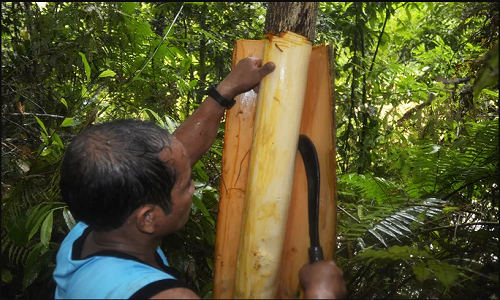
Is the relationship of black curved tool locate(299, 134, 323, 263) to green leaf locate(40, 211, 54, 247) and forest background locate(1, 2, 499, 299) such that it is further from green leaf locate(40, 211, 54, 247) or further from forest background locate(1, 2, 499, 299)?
green leaf locate(40, 211, 54, 247)

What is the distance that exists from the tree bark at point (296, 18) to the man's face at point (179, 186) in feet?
1.71

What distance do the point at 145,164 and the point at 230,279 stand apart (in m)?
0.54

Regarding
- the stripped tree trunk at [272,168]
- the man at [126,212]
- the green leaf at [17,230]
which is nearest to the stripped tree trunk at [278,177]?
the stripped tree trunk at [272,168]

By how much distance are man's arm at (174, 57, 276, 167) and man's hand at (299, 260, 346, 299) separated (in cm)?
67

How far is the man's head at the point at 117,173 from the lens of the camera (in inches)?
48.2

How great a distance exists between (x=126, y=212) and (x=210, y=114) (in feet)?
2.02

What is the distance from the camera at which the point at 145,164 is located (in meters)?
1.25

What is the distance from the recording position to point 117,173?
4.00ft

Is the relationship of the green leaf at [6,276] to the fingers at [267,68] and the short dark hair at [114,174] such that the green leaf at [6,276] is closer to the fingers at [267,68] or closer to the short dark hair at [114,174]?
the short dark hair at [114,174]

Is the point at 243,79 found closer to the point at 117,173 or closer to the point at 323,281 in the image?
the point at 117,173

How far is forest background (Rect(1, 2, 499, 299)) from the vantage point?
1748 millimetres

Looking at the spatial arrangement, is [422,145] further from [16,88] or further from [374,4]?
[16,88]

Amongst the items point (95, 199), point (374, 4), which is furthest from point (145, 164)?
point (374, 4)

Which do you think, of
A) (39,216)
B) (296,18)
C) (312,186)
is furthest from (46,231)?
(296,18)
